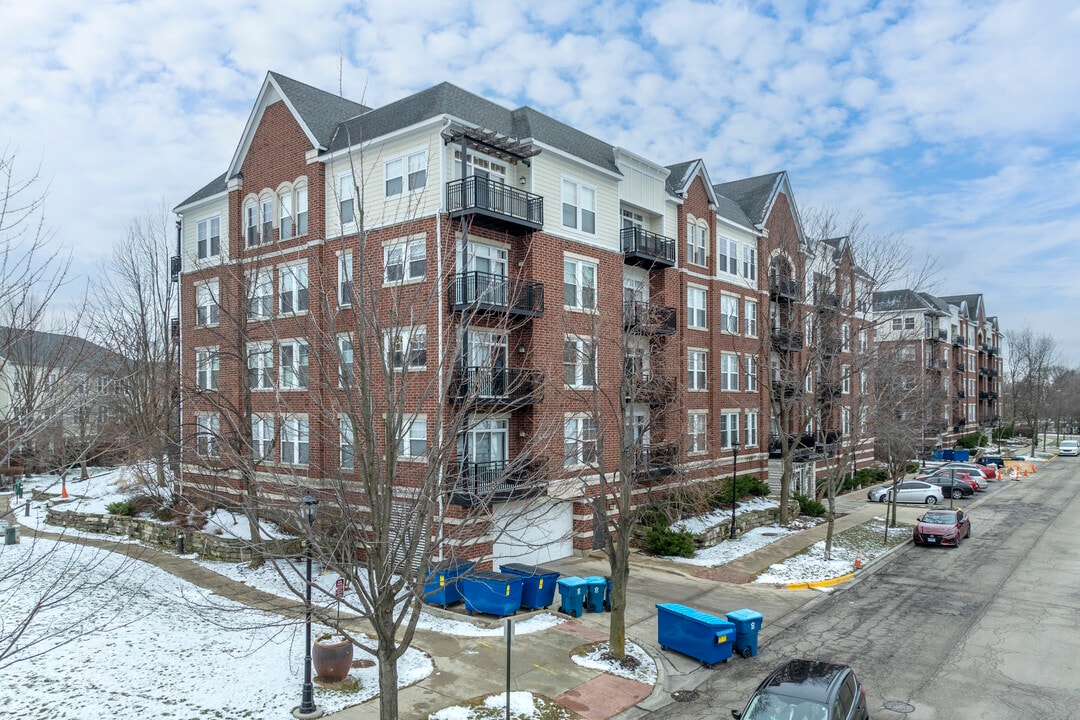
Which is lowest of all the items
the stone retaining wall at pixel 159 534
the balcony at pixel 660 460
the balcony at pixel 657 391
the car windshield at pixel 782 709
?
the stone retaining wall at pixel 159 534

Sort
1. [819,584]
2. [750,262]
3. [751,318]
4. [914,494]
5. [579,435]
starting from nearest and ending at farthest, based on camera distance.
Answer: [819,584]
[579,435]
[750,262]
[751,318]
[914,494]

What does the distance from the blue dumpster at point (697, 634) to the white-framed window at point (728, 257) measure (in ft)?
68.6

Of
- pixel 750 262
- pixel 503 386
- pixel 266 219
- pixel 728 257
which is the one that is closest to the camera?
pixel 503 386

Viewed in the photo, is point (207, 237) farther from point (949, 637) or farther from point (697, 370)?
point (949, 637)

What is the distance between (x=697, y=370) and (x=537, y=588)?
56.2ft

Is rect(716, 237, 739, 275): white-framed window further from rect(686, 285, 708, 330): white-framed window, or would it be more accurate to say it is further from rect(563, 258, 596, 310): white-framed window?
rect(563, 258, 596, 310): white-framed window

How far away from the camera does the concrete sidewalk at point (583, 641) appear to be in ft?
41.8

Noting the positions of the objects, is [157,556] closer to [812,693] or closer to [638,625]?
[638,625]

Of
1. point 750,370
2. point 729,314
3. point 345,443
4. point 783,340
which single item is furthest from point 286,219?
point 783,340

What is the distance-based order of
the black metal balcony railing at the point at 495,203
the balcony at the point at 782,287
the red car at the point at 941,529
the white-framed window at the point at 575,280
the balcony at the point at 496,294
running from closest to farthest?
the balcony at the point at 496,294
the black metal balcony railing at the point at 495,203
the white-framed window at the point at 575,280
the red car at the point at 941,529
the balcony at the point at 782,287

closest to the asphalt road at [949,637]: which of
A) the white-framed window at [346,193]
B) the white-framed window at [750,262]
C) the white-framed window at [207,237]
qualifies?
the white-framed window at [750,262]

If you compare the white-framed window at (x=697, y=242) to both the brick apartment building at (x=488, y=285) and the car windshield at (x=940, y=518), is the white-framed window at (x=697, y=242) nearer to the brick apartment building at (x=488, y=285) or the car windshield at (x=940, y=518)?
the brick apartment building at (x=488, y=285)

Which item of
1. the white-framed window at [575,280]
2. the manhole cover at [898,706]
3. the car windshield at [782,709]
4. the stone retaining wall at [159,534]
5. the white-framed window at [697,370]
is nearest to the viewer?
the car windshield at [782,709]

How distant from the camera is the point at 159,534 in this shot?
25.0 metres
